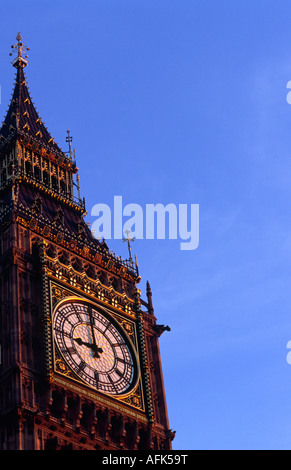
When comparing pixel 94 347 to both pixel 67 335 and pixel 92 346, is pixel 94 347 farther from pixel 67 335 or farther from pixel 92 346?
pixel 67 335

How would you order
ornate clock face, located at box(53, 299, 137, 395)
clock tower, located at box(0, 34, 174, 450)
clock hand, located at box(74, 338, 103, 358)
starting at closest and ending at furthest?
clock tower, located at box(0, 34, 174, 450)
ornate clock face, located at box(53, 299, 137, 395)
clock hand, located at box(74, 338, 103, 358)

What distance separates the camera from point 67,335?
69000 mm

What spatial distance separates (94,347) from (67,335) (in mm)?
2245

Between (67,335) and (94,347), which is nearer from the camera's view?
(67,335)

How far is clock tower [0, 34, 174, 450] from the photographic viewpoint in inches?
2534

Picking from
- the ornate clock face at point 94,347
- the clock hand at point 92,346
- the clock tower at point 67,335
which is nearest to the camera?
the clock tower at point 67,335

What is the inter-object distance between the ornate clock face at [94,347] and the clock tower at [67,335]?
82mm

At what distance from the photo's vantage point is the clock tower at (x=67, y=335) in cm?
6438

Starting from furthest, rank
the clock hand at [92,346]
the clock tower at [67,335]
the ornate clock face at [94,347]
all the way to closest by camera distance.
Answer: the clock hand at [92,346] < the ornate clock face at [94,347] < the clock tower at [67,335]

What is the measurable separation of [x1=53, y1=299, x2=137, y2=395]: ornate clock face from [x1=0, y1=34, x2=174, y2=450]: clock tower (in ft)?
0.27

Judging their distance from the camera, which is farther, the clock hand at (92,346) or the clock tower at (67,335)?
the clock hand at (92,346)

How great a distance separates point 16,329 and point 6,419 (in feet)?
18.8

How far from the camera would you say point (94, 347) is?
7044cm

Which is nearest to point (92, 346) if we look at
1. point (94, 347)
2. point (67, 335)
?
point (94, 347)
